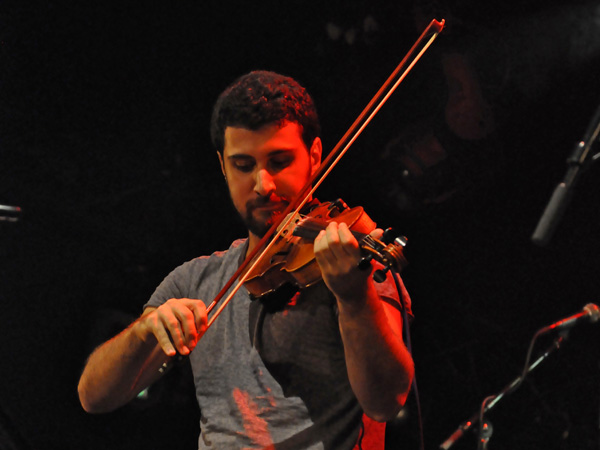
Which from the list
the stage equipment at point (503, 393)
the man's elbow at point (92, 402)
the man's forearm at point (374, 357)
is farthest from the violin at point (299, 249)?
the stage equipment at point (503, 393)

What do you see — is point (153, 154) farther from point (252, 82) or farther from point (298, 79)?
point (252, 82)

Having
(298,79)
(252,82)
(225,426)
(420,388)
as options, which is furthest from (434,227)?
(225,426)

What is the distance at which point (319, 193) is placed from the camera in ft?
7.13

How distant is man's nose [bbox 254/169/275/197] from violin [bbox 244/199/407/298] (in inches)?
3.7

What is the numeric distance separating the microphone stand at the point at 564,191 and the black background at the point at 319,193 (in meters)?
0.92

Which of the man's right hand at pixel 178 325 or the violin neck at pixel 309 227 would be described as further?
the violin neck at pixel 309 227

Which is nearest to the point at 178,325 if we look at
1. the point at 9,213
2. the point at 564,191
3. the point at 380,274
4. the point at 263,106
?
the point at 380,274

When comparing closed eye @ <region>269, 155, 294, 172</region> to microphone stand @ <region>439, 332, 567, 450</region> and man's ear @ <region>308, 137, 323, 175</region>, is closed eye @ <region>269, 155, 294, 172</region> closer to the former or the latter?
man's ear @ <region>308, 137, 323, 175</region>

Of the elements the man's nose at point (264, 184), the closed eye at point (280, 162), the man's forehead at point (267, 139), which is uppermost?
the man's forehead at point (267, 139)

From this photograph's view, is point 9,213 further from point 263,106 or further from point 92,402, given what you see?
point 263,106

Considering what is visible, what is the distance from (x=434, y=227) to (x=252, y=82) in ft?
3.08

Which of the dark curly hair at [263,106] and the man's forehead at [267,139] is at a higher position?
the dark curly hair at [263,106]

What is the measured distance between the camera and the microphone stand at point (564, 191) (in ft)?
3.34

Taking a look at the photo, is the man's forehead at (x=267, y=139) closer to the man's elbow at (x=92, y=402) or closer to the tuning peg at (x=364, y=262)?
the tuning peg at (x=364, y=262)
